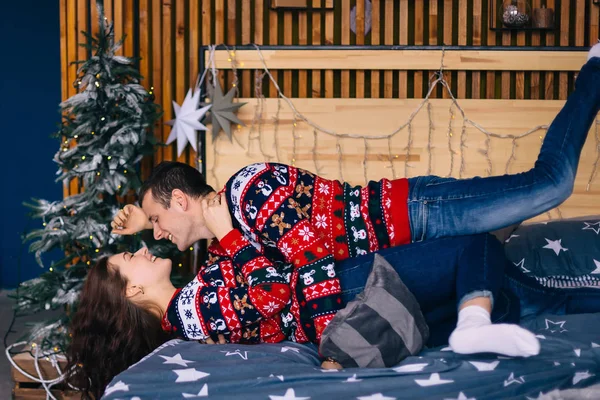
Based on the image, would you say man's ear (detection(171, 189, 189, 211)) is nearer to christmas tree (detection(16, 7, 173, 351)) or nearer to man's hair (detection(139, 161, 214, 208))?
man's hair (detection(139, 161, 214, 208))

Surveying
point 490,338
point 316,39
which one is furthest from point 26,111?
point 490,338

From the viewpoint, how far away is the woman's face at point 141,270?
2508mm

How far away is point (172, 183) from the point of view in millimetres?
2643

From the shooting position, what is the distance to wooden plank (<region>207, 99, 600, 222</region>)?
3797mm

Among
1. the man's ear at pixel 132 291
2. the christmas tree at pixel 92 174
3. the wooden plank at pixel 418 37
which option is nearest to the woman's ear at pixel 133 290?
the man's ear at pixel 132 291

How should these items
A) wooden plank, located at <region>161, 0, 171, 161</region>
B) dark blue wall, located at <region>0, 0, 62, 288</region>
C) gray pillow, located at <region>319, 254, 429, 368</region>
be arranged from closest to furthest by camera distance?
gray pillow, located at <region>319, 254, 429, 368</region> → wooden plank, located at <region>161, 0, 171, 161</region> → dark blue wall, located at <region>0, 0, 62, 288</region>

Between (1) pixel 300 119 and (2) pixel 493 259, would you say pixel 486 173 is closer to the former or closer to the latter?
(1) pixel 300 119

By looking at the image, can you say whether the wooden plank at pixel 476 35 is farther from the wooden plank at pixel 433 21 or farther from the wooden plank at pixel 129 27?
the wooden plank at pixel 129 27

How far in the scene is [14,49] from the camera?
5.27 m

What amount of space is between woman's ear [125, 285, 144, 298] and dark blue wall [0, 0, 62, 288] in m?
3.13

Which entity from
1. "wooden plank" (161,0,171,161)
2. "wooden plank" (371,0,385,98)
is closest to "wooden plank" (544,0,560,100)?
"wooden plank" (371,0,385,98)

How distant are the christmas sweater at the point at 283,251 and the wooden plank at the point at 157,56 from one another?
1.59m

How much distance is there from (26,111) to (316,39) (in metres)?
2.65

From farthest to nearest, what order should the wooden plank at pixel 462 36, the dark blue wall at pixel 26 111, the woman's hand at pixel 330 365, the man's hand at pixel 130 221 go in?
the dark blue wall at pixel 26 111 → the wooden plank at pixel 462 36 → the man's hand at pixel 130 221 → the woman's hand at pixel 330 365
